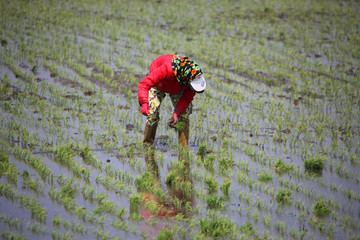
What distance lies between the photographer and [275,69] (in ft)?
32.5

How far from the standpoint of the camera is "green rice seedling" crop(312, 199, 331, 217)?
465 centimetres

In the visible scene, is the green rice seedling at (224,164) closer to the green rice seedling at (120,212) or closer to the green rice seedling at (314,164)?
the green rice seedling at (314,164)

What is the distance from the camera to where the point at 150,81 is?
18.9ft

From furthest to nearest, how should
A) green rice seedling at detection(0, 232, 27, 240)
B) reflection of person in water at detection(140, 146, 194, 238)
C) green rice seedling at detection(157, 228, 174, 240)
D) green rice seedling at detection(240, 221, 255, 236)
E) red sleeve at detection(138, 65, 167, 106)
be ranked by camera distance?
red sleeve at detection(138, 65, 167, 106) → reflection of person in water at detection(140, 146, 194, 238) → green rice seedling at detection(240, 221, 255, 236) → green rice seedling at detection(157, 228, 174, 240) → green rice seedling at detection(0, 232, 27, 240)

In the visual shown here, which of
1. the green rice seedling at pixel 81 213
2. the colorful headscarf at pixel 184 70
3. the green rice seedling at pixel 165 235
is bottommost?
the green rice seedling at pixel 165 235

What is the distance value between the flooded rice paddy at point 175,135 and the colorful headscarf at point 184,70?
3.10 feet

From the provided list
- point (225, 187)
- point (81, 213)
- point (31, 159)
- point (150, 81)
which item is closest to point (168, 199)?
point (225, 187)

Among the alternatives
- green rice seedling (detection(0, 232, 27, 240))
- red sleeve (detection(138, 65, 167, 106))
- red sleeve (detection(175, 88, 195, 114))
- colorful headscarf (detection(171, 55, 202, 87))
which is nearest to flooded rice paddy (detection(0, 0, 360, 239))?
green rice seedling (detection(0, 232, 27, 240))

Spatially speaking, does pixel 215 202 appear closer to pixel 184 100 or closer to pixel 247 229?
pixel 247 229

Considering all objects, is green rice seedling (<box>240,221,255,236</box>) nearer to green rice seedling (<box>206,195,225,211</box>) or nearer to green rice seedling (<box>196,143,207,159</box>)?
green rice seedling (<box>206,195,225,211</box>)

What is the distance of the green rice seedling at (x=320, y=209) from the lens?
4648mm

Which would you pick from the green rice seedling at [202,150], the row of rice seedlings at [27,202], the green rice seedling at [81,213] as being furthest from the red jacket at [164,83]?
the row of rice seedlings at [27,202]

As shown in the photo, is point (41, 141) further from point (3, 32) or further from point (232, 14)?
point (232, 14)

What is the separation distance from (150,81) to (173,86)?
300 millimetres
